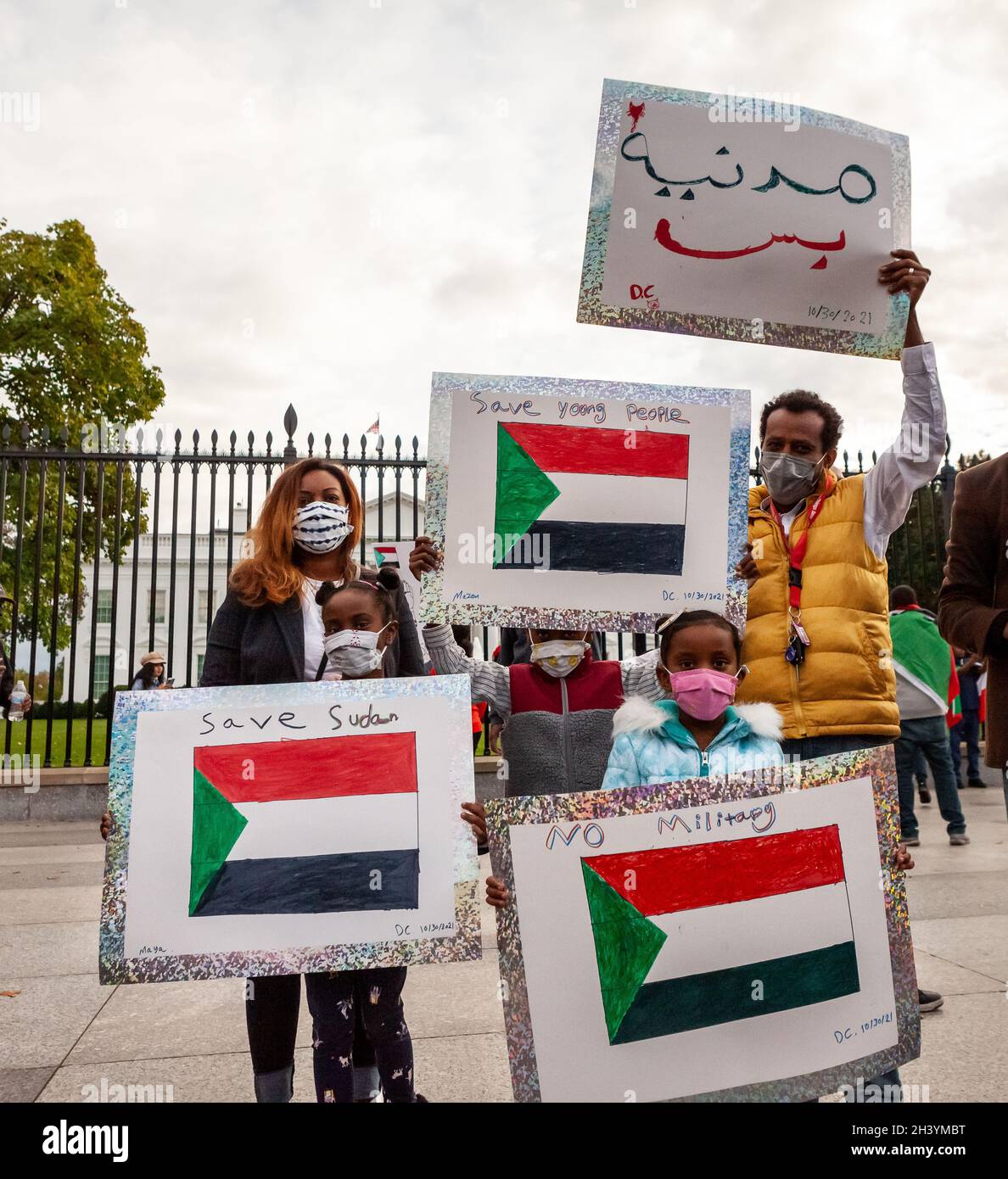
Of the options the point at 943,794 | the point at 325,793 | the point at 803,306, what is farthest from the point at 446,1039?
the point at 943,794

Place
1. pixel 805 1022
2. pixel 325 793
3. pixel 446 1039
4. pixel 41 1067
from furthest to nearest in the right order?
pixel 446 1039 → pixel 41 1067 → pixel 325 793 → pixel 805 1022

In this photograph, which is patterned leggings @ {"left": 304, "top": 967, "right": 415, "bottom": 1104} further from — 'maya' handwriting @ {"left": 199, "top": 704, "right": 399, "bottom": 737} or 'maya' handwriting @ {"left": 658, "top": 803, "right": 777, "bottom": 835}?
'maya' handwriting @ {"left": 658, "top": 803, "right": 777, "bottom": 835}

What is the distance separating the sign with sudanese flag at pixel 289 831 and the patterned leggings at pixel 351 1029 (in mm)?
230

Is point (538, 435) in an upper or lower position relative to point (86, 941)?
upper

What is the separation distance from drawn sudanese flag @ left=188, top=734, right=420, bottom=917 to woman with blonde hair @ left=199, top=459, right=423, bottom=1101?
283 mm

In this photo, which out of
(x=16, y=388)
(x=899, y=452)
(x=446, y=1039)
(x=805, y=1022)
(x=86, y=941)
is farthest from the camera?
(x=16, y=388)

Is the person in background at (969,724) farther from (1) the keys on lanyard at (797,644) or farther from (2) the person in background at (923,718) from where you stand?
(1) the keys on lanyard at (797,644)

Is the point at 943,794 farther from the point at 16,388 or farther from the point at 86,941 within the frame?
the point at 16,388

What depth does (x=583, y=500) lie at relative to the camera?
101 inches

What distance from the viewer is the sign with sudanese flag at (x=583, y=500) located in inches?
98.0

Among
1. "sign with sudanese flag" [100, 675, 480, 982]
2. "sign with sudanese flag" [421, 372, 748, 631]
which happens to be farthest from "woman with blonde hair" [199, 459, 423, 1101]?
"sign with sudanese flag" [421, 372, 748, 631]

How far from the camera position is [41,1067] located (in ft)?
10.3

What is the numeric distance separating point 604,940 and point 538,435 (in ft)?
4.23

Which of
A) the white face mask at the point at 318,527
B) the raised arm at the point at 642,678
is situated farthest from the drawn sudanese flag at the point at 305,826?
the raised arm at the point at 642,678
